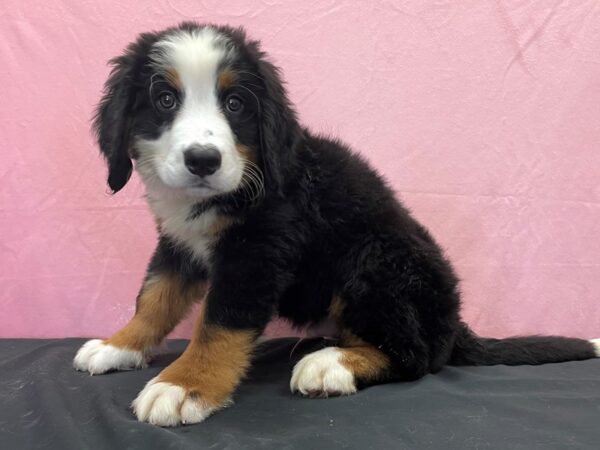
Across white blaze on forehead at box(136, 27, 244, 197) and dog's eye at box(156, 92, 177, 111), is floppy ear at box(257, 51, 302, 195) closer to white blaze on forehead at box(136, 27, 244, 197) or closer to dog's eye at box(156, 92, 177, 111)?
white blaze on forehead at box(136, 27, 244, 197)

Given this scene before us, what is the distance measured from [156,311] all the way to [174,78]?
3.41 ft

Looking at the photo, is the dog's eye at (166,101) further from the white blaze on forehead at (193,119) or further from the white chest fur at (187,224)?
the white chest fur at (187,224)

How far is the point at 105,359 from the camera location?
2342mm

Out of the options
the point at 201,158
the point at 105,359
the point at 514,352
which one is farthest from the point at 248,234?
the point at 514,352

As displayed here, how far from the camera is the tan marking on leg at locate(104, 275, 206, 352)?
242 centimetres

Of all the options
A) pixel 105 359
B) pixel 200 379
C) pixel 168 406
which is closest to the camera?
pixel 168 406

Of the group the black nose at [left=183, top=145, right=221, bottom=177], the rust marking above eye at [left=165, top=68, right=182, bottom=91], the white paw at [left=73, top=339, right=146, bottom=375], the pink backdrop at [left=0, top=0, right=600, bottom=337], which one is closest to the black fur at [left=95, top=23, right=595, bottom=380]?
the rust marking above eye at [left=165, top=68, right=182, bottom=91]

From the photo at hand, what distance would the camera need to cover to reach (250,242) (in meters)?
2.11

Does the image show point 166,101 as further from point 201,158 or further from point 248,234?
point 248,234

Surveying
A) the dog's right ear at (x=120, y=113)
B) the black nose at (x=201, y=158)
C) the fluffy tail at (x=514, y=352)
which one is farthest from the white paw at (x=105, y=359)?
the fluffy tail at (x=514, y=352)

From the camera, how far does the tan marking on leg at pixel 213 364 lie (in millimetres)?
1896

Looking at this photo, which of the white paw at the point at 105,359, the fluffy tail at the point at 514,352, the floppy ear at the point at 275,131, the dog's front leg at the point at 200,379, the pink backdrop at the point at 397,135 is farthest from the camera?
the pink backdrop at the point at 397,135

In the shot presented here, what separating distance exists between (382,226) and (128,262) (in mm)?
1665

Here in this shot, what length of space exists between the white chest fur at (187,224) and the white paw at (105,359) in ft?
1.76
